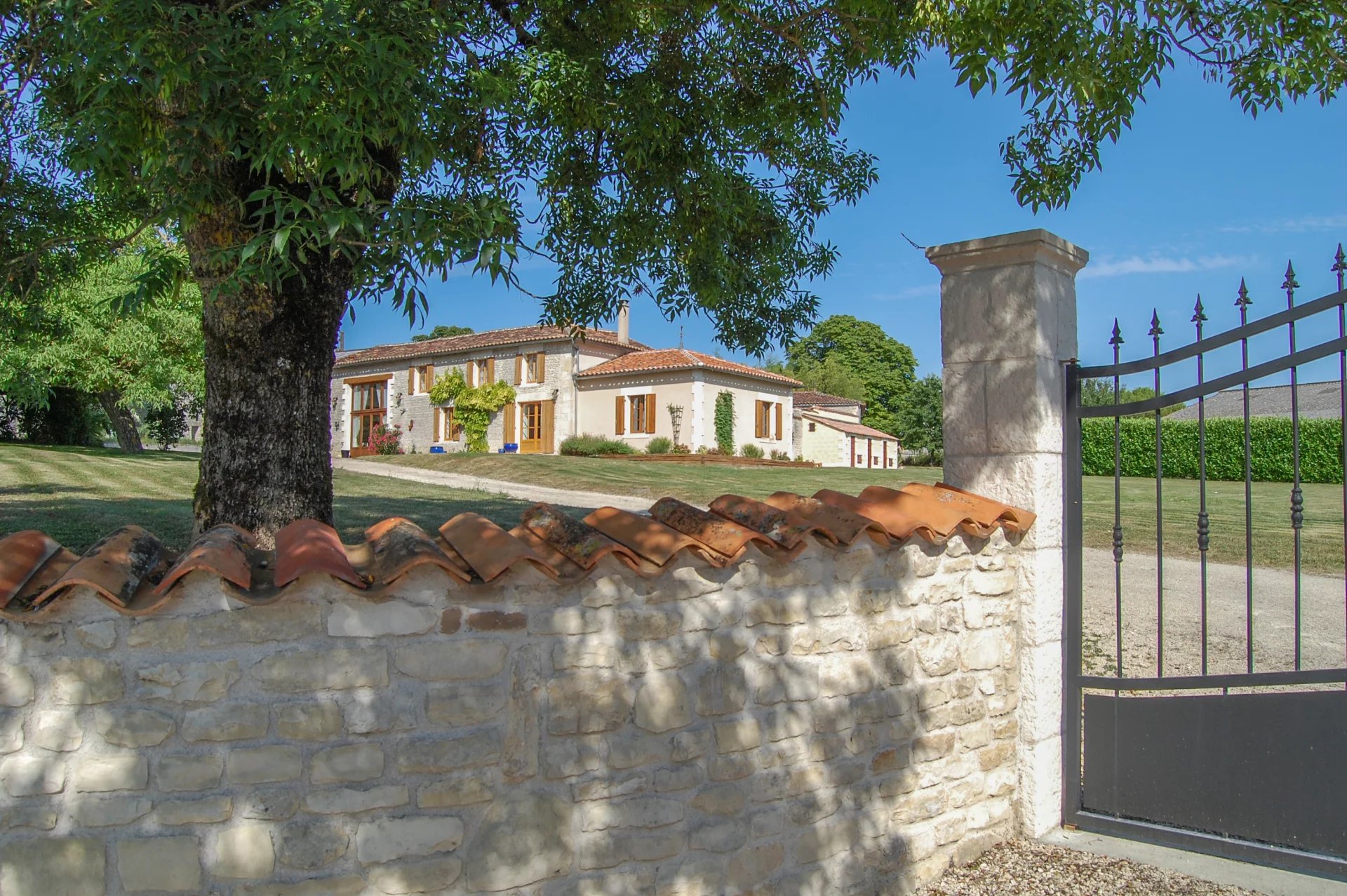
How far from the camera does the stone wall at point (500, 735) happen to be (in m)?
2.29

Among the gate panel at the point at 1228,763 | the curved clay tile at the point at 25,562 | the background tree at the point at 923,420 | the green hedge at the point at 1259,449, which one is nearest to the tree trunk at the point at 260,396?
the curved clay tile at the point at 25,562

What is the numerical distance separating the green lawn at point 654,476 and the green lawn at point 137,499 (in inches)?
118

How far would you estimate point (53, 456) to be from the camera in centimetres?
1998

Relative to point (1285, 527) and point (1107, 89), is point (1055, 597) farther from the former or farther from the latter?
point (1285, 527)

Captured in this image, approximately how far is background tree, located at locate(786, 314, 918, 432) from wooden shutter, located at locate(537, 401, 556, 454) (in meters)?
28.6

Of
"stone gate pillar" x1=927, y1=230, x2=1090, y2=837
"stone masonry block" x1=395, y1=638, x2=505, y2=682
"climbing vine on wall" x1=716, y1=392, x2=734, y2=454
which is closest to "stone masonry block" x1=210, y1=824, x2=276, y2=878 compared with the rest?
"stone masonry block" x1=395, y1=638, x2=505, y2=682

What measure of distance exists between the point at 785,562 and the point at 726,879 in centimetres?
108

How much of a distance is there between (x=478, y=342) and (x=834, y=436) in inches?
640

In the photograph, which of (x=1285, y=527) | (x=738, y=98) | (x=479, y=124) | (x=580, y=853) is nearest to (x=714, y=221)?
(x=738, y=98)

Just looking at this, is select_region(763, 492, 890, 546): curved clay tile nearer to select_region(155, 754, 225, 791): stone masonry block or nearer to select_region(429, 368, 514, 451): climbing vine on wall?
select_region(155, 754, 225, 791): stone masonry block

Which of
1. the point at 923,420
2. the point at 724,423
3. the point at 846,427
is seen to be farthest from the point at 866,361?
the point at 724,423

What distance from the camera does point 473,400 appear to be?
3278cm

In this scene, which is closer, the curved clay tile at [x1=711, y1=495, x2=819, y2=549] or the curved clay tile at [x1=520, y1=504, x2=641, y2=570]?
the curved clay tile at [x1=520, y1=504, x2=641, y2=570]

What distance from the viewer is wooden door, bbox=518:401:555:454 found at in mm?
31969
